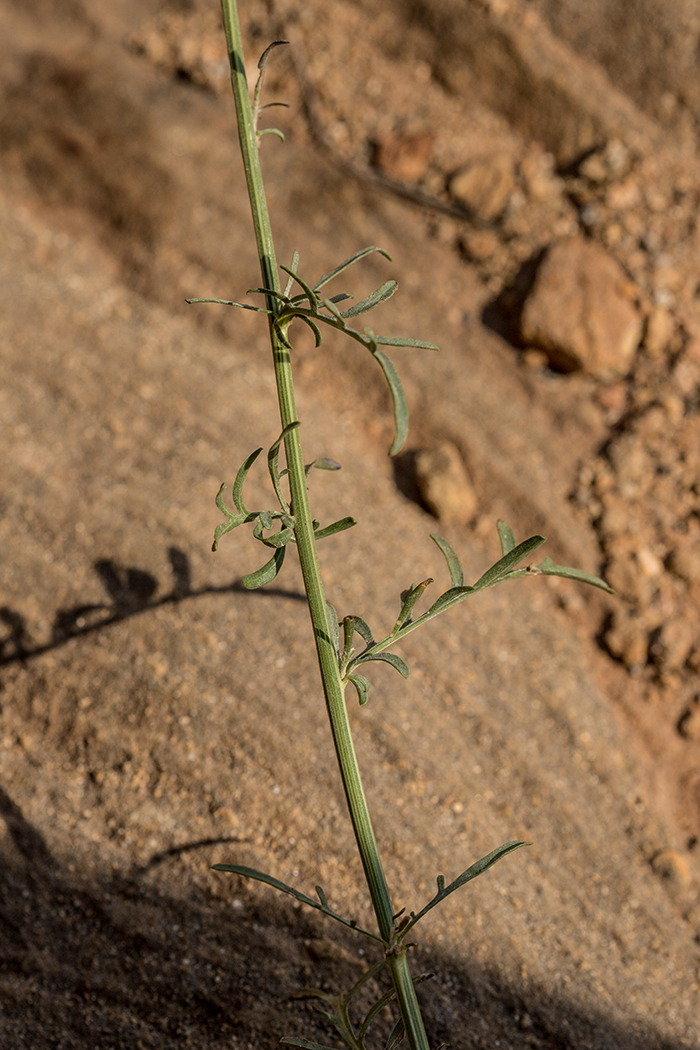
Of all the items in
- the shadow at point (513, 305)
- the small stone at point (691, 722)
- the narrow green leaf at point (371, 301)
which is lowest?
the narrow green leaf at point (371, 301)

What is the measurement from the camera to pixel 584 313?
2525 mm

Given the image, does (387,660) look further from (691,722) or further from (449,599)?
(691,722)

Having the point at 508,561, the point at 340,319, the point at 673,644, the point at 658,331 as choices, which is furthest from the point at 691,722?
the point at 340,319

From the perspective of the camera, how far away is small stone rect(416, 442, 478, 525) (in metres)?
2.42

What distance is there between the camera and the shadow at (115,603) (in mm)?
2021

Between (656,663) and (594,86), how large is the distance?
188cm

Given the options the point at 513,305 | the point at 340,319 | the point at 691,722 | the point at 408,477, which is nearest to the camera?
the point at 340,319

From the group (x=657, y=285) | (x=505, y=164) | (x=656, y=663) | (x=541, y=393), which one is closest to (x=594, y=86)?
(x=505, y=164)

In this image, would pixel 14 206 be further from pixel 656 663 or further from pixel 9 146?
pixel 656 663

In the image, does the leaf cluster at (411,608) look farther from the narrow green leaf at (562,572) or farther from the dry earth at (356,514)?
the dry earth at (356,514)

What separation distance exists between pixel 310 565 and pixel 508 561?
25cm

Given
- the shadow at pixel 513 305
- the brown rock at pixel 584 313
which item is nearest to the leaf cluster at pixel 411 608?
the brown rock at pixel 584 313

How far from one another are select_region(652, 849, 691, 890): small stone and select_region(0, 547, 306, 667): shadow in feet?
3.66

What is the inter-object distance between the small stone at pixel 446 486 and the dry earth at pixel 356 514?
0.04 ft
